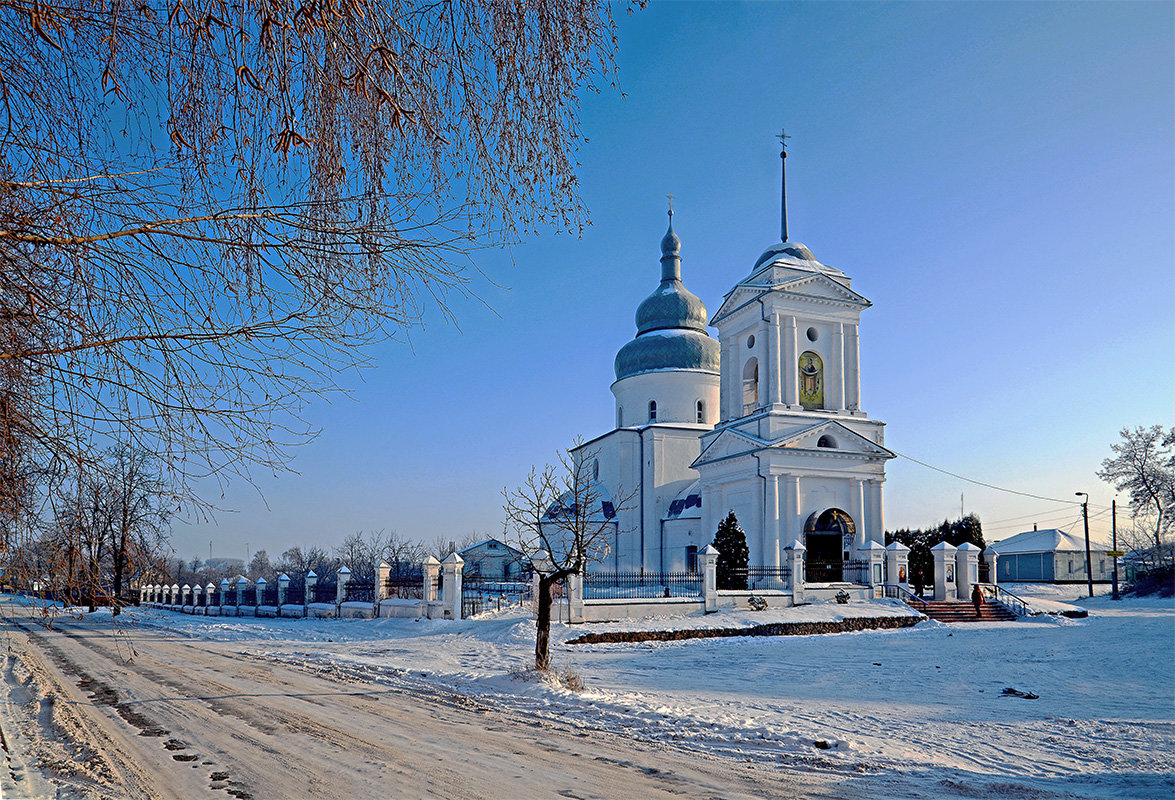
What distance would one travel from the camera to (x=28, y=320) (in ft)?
12.9

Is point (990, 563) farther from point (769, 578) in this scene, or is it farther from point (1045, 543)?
point (1045, 543)

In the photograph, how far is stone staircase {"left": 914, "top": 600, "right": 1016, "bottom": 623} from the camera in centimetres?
2856

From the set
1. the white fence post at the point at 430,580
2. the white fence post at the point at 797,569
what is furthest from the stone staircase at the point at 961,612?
the white fence post at the point at 430,580

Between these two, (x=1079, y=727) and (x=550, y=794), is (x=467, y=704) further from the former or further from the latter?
(x=1079, y=727)

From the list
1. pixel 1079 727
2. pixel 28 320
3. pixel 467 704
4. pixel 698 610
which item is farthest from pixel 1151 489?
pixel 28 320

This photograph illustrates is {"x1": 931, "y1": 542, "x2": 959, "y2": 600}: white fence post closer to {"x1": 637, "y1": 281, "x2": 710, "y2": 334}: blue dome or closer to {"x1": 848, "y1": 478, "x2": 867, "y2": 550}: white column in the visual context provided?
{"x1": 848, "y1": 478, "x2": 867, "y2": 550}: white column

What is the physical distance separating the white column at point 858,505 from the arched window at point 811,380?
3706mm

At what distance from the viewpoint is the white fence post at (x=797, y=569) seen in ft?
95.2

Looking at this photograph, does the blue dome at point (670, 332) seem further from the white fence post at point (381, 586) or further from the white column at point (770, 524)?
the white fence post at point (381, 586)

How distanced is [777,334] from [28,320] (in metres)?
33.3

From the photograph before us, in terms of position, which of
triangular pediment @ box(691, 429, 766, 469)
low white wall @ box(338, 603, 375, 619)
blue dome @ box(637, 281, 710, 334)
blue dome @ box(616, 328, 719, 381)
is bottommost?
low white wall @ box(338, 603, 375, 619)

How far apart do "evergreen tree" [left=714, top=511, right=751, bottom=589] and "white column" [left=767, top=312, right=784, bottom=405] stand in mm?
5386

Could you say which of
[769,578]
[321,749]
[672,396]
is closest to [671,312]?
[672,396]

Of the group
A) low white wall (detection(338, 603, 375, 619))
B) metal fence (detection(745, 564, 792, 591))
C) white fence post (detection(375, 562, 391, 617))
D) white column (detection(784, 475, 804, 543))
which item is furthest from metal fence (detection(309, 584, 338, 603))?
white column (detection(784, 475, 804, 543))
